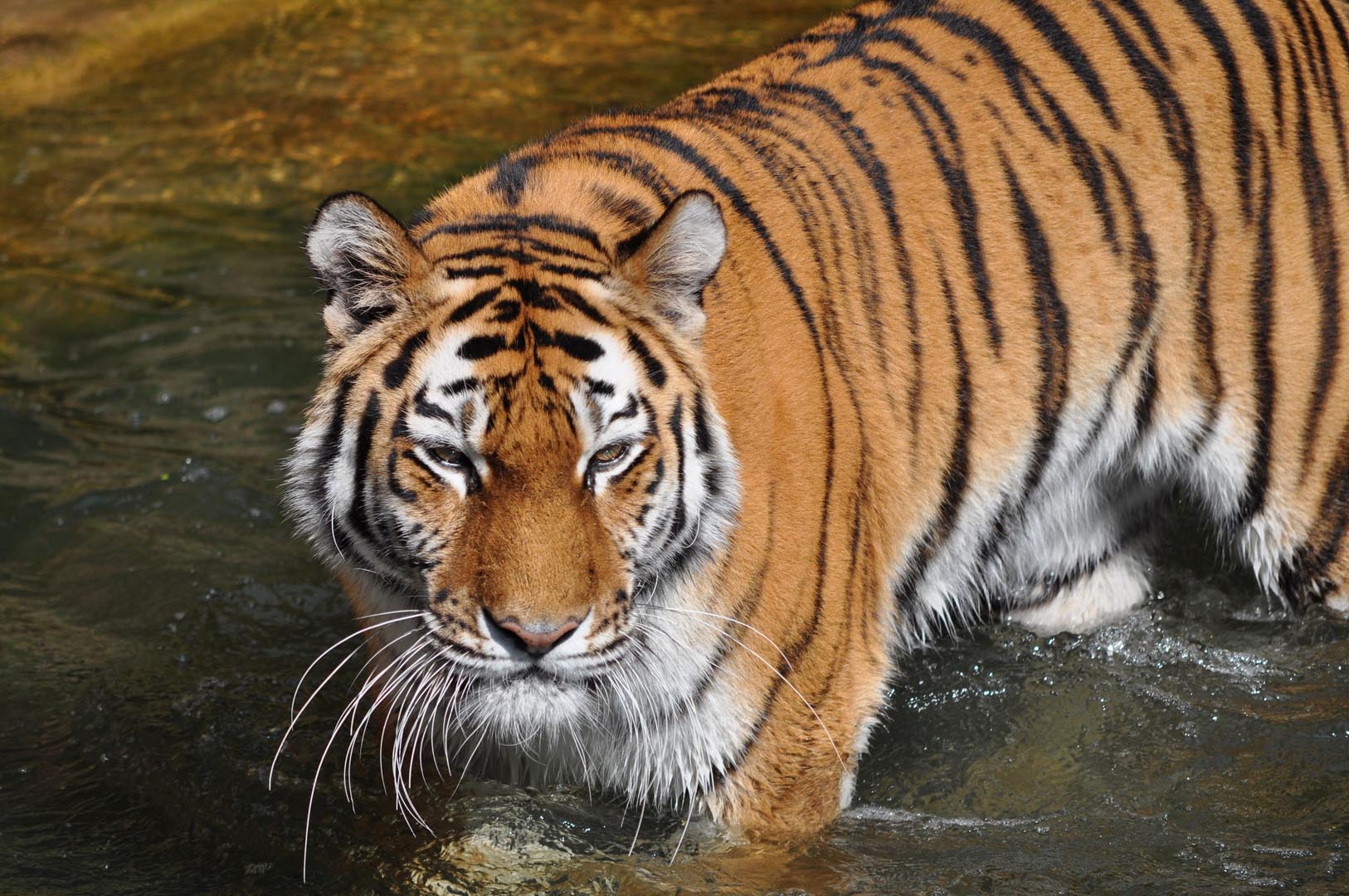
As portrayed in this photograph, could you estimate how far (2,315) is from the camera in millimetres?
4875

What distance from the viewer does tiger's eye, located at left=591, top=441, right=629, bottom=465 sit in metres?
2.15

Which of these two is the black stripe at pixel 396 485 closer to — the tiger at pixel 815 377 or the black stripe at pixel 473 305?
the tiger at pixel 815 377

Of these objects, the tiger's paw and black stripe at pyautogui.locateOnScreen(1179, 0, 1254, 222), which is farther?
the tiger's paw

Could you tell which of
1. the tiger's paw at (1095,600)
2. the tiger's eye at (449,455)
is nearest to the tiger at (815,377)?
the tiger's eye at (449,455)

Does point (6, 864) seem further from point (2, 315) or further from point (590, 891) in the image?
point (2, 315)

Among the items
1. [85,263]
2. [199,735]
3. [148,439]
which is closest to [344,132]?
[85,263]

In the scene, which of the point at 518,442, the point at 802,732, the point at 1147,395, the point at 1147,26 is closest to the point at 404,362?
the point at 518,442

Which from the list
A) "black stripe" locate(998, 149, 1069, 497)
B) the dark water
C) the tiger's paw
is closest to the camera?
the dark water

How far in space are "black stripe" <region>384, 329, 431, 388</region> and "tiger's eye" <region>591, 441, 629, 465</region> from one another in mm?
296

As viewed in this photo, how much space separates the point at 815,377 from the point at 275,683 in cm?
150

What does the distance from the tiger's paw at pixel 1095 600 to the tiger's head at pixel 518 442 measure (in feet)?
Result: 4.88

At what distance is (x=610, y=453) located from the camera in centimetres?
215

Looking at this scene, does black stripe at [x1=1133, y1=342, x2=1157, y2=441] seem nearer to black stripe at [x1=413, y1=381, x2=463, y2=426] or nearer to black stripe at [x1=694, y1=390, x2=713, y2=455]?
black stripe at [x1=694, y1=390, x2=713, y2=455]

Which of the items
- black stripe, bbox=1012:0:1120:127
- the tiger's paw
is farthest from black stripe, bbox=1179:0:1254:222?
the tiger's paw
